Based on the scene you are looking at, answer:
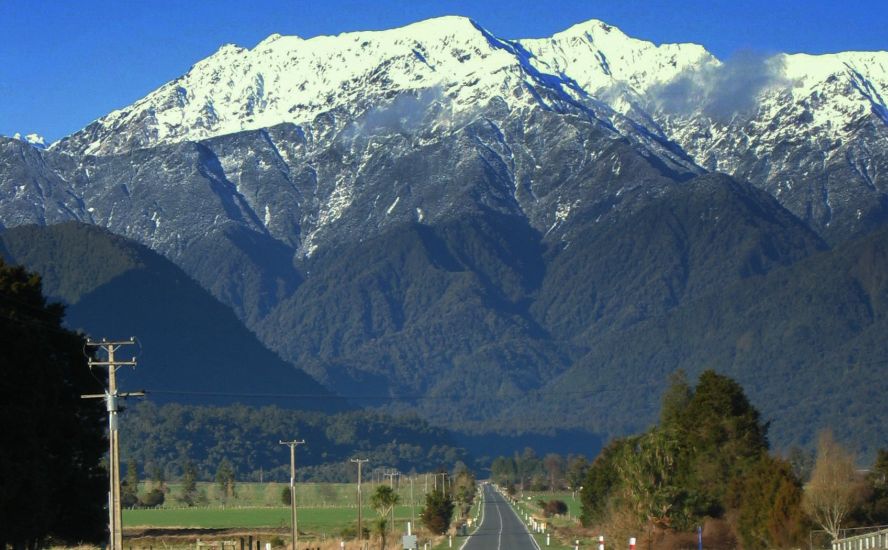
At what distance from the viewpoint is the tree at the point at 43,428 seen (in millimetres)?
60938

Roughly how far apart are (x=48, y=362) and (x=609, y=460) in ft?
199

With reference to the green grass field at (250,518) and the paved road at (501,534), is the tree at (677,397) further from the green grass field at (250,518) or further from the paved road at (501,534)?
the green grass field at (250,518)

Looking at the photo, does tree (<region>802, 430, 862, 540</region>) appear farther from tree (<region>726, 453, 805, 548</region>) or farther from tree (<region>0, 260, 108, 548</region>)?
tree (<region>0, 260, 108, 548</region>)

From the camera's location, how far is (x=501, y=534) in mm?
115438

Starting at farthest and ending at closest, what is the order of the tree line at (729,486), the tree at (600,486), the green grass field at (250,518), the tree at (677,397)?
the green grass field at (250,518) < the tree at (677,397) < the tree at (600,486) < the tree line at (729,486)

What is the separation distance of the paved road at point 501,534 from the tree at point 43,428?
2494 centimetres

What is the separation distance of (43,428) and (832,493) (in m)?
34.9

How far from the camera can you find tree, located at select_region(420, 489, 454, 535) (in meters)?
127

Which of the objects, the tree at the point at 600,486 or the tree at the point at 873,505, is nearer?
the tree at the point at 873,505

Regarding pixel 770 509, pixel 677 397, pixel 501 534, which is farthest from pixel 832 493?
pixel 677 397

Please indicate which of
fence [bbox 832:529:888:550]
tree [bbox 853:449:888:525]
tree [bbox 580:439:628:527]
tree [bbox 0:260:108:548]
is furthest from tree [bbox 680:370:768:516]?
tree [bbox 0:260:108:548]

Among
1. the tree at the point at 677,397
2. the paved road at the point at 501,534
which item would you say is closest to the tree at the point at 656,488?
the paved road at the point at 501,534

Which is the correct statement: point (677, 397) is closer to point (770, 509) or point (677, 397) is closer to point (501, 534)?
point (501, 534)

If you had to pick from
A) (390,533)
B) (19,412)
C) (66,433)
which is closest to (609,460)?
(390,533)
